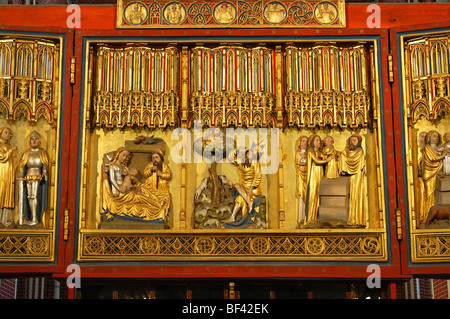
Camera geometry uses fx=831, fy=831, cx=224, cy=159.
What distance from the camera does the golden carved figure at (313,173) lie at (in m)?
13.6

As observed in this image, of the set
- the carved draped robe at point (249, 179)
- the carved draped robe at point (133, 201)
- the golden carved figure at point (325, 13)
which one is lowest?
the carved draped robe at point (133, 201)

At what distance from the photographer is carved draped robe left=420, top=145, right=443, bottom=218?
13.4 m

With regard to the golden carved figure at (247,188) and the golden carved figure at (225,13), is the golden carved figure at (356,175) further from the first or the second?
the golden carved figure at (225,13)

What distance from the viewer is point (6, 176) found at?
44.4ft

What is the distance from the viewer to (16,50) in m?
14.0

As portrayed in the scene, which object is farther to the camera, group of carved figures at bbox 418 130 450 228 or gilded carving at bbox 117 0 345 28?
gilded carving at bbox 117 0 345 28

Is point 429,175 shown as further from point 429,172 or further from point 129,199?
point 129,199

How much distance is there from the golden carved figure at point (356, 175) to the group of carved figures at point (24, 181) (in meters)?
4.93

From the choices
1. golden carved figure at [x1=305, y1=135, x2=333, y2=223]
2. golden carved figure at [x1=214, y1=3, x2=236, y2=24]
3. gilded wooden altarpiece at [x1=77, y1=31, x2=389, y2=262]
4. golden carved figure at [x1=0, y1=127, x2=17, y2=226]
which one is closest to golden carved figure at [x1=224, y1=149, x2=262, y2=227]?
gilded wooden altarpiece at [x1=77, y1=31, x2=389, y2=262]

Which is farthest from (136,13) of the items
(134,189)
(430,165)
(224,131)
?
(430,165)

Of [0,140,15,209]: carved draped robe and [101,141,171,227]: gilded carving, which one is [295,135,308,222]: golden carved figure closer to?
[101,141,171,227]: gilded carving

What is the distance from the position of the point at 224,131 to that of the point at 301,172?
147 cm

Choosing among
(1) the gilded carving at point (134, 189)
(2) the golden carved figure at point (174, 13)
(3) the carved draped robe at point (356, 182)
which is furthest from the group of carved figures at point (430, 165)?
(2) the golden carved figure at point (174, 13)
